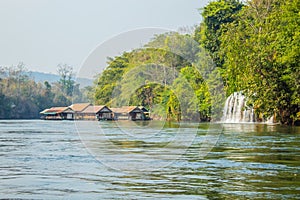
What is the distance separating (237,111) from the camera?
53.2 m

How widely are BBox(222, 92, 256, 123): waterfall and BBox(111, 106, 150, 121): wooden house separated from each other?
30708 millimetres

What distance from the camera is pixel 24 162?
1670 centimetres

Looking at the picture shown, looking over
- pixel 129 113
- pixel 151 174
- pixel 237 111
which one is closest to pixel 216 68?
pixel 129 113

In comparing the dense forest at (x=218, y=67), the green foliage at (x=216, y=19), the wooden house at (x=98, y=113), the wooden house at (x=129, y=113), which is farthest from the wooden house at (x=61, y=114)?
the green foliage at (x=216, y=19)

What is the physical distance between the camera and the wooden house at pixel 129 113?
8500cm

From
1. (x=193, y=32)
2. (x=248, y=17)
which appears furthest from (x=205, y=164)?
(x=193, y=32)

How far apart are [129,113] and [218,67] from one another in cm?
1808

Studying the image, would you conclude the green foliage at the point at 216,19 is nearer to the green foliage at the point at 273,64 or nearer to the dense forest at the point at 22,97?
the green foliage at the point at 273,64

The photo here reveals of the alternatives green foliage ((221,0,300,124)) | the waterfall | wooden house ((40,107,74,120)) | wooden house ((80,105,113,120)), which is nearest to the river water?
green foliage ((221,0,300,124))

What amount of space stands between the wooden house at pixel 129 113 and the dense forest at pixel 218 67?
6.52 feet

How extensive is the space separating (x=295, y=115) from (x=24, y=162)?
2977 cm

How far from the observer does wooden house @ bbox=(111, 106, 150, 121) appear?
85000 mm

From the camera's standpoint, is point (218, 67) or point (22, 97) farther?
point (22, 97)

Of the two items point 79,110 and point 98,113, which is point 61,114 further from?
point 98,113
